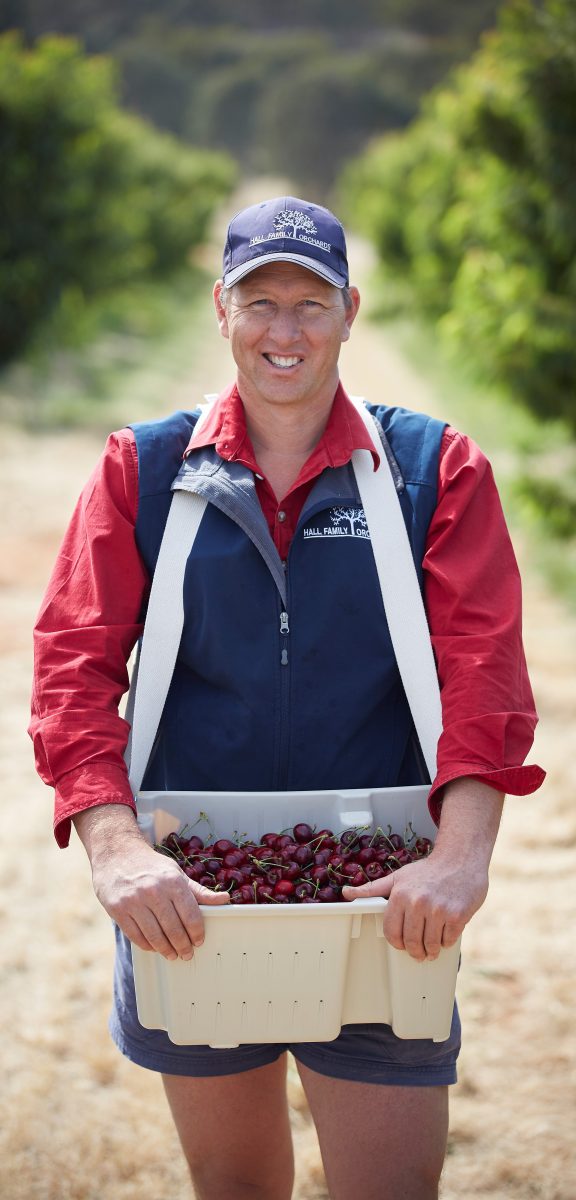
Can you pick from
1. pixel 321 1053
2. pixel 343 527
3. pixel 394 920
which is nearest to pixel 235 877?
pixel 394 920

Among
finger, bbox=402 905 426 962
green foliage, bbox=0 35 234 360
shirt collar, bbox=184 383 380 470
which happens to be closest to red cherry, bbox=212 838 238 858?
finger, bbox=402 905 426 962

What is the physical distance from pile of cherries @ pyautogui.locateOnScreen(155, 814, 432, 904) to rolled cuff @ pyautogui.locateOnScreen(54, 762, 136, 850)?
0.15m

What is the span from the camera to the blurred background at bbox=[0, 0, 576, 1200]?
124 inches

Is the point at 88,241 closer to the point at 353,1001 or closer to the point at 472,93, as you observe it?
the point at 472,93

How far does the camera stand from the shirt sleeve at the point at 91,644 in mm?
1912

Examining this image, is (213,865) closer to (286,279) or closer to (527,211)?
(286,279)

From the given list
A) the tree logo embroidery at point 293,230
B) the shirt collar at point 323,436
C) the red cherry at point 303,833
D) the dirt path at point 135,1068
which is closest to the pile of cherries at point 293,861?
the red cherry at point 303,833

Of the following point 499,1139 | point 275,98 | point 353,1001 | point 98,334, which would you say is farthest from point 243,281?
point 275,98

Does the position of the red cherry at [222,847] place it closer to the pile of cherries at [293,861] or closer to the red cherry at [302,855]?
the pile of cherries at [293,861]

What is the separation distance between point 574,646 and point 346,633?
4.84 meters

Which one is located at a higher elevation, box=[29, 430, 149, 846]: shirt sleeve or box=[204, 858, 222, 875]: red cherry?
box=[29, 430, 149, 846]: shirt sleeve

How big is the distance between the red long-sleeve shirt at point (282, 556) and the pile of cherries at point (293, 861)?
0.44 ft

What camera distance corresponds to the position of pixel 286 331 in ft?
6.69

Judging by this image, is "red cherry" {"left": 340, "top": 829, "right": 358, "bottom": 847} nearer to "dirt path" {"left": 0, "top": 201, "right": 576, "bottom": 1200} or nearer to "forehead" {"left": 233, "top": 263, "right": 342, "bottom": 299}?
"forehead" {"left": 233, "top": 263, "right": 342, "bottom": 299}
